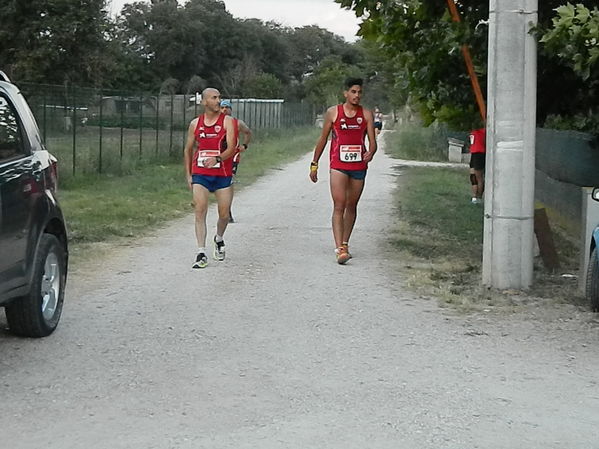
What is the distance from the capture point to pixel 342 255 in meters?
10.9

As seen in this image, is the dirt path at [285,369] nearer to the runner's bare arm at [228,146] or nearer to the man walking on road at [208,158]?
the man walking on road at [208,158]

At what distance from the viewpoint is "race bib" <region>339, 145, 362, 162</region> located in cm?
1095

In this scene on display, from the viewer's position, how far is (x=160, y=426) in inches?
213

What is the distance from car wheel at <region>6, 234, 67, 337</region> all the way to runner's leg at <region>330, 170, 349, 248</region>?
3.88m

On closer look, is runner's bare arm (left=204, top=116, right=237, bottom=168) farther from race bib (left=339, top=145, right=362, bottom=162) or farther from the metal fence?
the metal fence

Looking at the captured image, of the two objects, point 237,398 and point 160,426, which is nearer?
point 160,426

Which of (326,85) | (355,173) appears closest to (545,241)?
(355,173)

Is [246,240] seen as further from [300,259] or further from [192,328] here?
[192,328]

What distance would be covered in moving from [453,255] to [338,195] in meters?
1.61

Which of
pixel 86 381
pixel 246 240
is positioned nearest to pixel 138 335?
pixel 86 381

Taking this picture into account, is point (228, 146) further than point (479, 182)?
No

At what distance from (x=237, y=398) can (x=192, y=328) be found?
6.14 feet

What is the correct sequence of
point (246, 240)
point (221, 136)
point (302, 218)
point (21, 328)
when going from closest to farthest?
1. point (21, 328)
2. point (221, 136)
3. point (246, 240)
4. point (302, 218)

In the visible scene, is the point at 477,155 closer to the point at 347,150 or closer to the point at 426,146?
the point at 347,150
